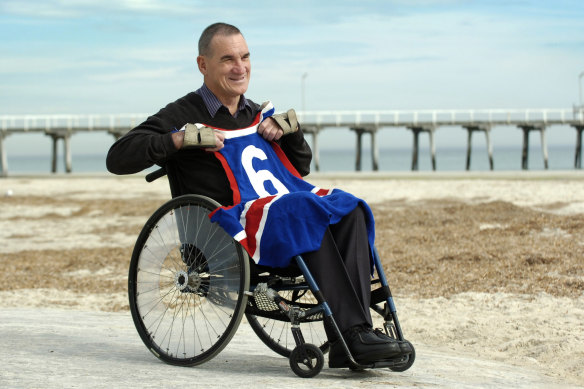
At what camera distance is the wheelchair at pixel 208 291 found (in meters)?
3.75

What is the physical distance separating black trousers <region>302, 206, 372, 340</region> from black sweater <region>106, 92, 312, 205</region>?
680mm

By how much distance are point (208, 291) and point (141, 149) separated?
0.77m

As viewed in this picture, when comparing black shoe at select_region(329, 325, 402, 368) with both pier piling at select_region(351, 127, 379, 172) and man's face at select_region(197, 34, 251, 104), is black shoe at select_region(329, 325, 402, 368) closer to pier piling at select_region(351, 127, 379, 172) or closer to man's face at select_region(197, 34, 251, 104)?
man's face at select_region(197, 34, 251, 104)

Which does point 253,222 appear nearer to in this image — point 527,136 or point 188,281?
point 188,281

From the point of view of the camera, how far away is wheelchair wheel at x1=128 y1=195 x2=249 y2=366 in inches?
151

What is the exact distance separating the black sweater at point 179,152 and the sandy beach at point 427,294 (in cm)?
93

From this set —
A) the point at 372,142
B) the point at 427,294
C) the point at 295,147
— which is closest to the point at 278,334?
the point at 295,147

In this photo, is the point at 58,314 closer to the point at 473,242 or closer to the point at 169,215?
the point at 169,215

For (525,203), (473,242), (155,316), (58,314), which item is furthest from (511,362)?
(525,203)

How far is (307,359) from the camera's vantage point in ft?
12.3

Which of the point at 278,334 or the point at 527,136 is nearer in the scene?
the point at 278,334

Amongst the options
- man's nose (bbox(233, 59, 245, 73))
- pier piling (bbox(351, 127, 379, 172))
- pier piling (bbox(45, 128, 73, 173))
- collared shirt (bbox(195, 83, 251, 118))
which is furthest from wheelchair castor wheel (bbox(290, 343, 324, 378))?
pier piling (bbox(45, 128, 73, 173))

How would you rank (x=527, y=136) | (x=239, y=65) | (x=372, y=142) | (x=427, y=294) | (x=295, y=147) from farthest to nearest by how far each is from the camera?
(x=527, y=136) < (x=372, y=142) < (x=427, y=294) < (x=295, y=147) < (x=239, y=65)

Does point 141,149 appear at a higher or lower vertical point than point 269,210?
higher
